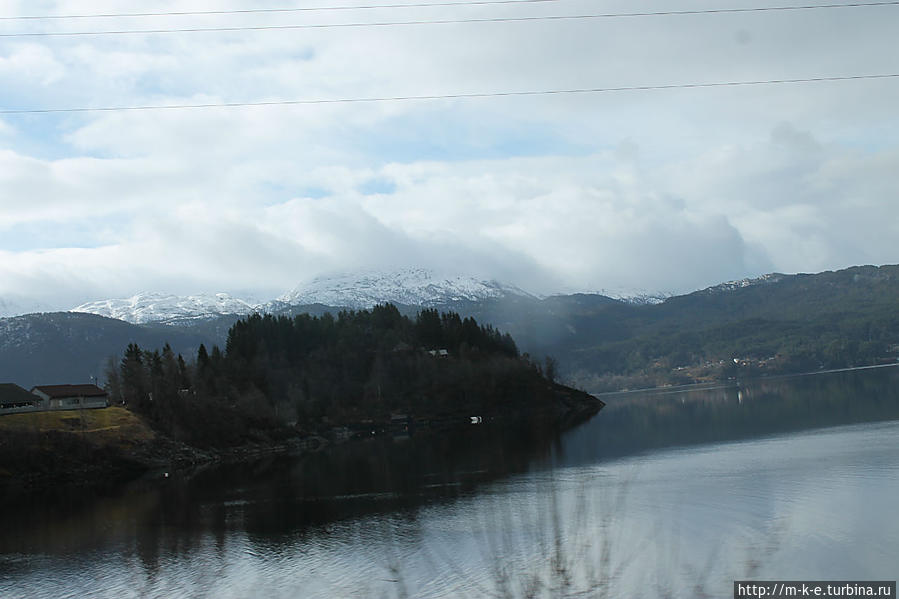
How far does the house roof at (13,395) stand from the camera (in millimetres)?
113056

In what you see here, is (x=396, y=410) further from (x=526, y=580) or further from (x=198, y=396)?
(x=526, y=580)

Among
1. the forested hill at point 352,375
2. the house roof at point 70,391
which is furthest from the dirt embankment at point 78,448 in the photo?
the forested hill at point 352,375

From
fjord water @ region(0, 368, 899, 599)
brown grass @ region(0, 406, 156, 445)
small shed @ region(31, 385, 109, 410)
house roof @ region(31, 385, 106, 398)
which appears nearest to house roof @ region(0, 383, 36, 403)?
small shed @ region(31, 385, 109, 410)

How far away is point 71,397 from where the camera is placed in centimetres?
12225

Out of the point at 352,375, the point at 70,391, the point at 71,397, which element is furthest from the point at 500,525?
the point at 352,375

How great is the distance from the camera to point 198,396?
133m

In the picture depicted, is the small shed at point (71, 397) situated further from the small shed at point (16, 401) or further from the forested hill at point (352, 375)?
the forested hill at point (352, 375)

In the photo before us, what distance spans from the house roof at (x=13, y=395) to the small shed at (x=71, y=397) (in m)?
2.89

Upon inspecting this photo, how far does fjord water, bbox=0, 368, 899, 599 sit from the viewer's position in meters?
33.8

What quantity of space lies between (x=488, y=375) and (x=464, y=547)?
13033 cm

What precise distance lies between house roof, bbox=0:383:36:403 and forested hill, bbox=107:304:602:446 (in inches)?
593

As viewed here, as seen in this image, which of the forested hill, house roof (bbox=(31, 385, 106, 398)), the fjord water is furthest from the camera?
the forested hill

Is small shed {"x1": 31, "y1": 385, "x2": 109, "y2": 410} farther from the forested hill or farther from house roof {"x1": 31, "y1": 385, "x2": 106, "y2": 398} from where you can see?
the forested hill

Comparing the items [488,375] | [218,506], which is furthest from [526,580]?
[488,375]
